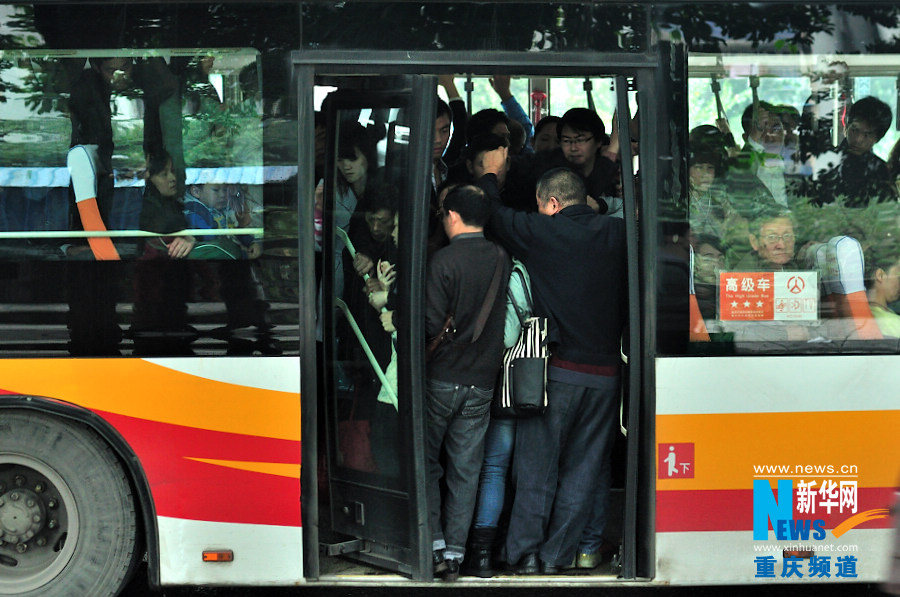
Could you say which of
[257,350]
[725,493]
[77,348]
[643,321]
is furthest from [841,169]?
[77,348]

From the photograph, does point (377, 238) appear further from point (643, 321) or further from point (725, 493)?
point (725, 493)

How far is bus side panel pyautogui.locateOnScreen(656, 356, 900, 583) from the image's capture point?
173 inches

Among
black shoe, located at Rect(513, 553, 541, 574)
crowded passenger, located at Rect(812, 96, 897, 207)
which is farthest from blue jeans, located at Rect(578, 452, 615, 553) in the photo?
crowded passenger, located at Rect(812, 96, 897, 207)

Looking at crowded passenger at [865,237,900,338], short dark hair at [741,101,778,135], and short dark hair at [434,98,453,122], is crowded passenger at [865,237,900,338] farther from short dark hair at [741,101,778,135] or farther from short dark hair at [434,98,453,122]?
short dark hair at [434,98,453,122]

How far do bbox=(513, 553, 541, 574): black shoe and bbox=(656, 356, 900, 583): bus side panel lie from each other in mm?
614

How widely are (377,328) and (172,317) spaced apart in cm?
90

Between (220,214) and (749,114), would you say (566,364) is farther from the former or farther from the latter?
(220,214)

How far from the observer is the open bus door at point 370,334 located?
14.5 ft

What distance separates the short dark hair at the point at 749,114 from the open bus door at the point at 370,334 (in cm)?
133

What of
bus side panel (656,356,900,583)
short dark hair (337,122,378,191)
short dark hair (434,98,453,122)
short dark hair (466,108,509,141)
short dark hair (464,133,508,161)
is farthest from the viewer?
short dark hair (466,108,509,141)

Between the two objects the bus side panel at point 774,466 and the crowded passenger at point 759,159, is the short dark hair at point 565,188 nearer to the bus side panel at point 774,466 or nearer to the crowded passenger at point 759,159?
the crowded passenger at point 759,159

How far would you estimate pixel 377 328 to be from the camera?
4.63 meters

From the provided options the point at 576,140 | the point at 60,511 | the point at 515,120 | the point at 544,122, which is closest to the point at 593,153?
the point at 576,140

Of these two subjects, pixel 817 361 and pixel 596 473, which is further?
pixel 596 473
